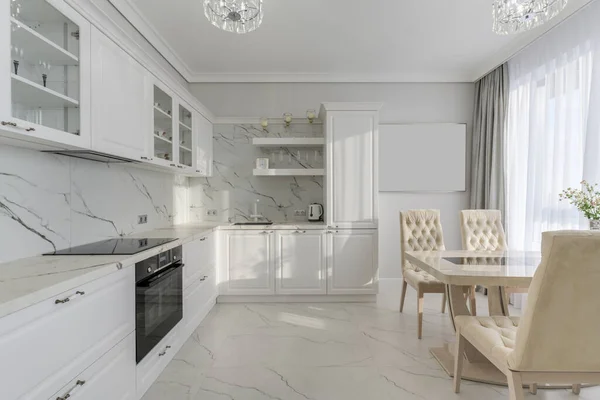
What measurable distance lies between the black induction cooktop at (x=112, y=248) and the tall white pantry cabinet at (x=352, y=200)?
71.0 inches

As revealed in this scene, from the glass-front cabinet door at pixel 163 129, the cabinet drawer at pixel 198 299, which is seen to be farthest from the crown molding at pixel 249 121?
the cabinet drawer at pixel 198 299

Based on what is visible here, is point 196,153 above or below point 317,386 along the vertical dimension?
above

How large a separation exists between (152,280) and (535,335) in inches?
76.0

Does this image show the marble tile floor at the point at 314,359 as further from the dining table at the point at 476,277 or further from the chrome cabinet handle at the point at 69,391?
the chrome cabinet handle at the point at 69,391

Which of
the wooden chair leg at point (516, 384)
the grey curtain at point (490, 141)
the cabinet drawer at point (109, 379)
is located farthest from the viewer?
the grey curtain at point (490, 141)

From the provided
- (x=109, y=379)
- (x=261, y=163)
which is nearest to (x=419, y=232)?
(x=261, y=163)

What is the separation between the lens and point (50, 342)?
47.1 inches

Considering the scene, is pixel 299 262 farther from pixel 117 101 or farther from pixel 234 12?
pixel 234 12

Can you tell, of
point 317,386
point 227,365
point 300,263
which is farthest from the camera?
point 300,263

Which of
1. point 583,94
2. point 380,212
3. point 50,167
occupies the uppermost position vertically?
point 583,94

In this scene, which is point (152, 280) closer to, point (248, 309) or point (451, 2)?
point (248, 309)

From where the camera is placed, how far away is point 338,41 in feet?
11.1

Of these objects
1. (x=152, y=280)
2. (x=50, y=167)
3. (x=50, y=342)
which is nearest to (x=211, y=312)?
(x=152, y=280)

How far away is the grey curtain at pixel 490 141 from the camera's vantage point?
12.3 feet
